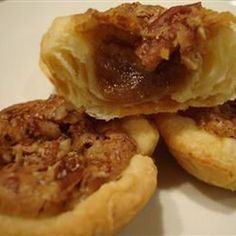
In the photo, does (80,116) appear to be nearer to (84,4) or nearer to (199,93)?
(199,93)

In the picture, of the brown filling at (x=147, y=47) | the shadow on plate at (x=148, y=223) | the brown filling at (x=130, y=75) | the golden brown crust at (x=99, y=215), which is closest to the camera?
the golden brown crust at (x=99, y=215)

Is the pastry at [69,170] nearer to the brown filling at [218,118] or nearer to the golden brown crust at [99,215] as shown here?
the golden brown crust at [99,215]

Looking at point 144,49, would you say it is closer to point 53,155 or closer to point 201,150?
point 201,150

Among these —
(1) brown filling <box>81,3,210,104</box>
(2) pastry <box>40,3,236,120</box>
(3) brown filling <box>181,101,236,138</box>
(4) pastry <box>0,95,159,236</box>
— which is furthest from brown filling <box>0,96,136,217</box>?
(3) brown filling <box>181,101,236,138</box>

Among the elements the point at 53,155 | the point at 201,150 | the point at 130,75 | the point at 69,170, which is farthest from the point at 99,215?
the point at 130,75

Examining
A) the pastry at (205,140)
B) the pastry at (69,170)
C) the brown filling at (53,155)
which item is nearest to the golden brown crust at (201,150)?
the pastry at (205,140)

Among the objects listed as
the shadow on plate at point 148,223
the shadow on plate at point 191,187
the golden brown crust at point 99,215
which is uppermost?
the golden brown crust at point 99,215

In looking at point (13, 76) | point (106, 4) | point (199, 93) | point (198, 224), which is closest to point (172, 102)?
point (199, 93)

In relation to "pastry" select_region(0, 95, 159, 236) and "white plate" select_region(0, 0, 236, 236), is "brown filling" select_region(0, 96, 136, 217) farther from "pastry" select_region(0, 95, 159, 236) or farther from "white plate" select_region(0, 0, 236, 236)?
"white plate" select_region(0, 0, 236, 236)
